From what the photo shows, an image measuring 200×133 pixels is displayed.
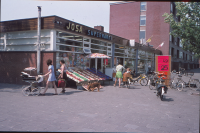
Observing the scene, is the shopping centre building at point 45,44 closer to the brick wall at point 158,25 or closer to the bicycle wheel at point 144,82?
the bicycle wheel at point 144,82

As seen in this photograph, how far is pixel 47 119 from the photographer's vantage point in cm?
476

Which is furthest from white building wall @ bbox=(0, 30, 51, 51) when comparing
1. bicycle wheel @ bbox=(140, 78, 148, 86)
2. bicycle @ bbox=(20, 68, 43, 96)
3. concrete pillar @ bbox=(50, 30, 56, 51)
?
bicycle wheel @ bbox=(140, 78, 148, 86)

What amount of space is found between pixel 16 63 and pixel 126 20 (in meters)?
29.3

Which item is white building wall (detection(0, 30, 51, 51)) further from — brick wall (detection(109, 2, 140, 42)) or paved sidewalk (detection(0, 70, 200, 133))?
brick wall (detection(109, 2, 140, 42))

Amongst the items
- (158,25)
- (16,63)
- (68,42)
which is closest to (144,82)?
(68,42)

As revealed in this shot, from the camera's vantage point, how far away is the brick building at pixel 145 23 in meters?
34.0

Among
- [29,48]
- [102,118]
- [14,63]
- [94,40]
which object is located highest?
[94,40]

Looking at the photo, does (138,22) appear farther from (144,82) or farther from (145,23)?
(144,82)

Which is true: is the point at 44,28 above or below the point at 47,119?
above

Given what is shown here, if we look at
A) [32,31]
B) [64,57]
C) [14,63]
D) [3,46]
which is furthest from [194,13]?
[3,46]

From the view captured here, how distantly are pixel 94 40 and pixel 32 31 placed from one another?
5.26m

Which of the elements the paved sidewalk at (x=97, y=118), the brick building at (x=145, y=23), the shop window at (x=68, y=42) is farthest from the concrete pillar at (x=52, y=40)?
the brick building at (x=145, y=23)

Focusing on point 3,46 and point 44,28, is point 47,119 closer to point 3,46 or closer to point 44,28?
point 44,28

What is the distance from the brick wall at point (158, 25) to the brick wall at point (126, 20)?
2409 mm
